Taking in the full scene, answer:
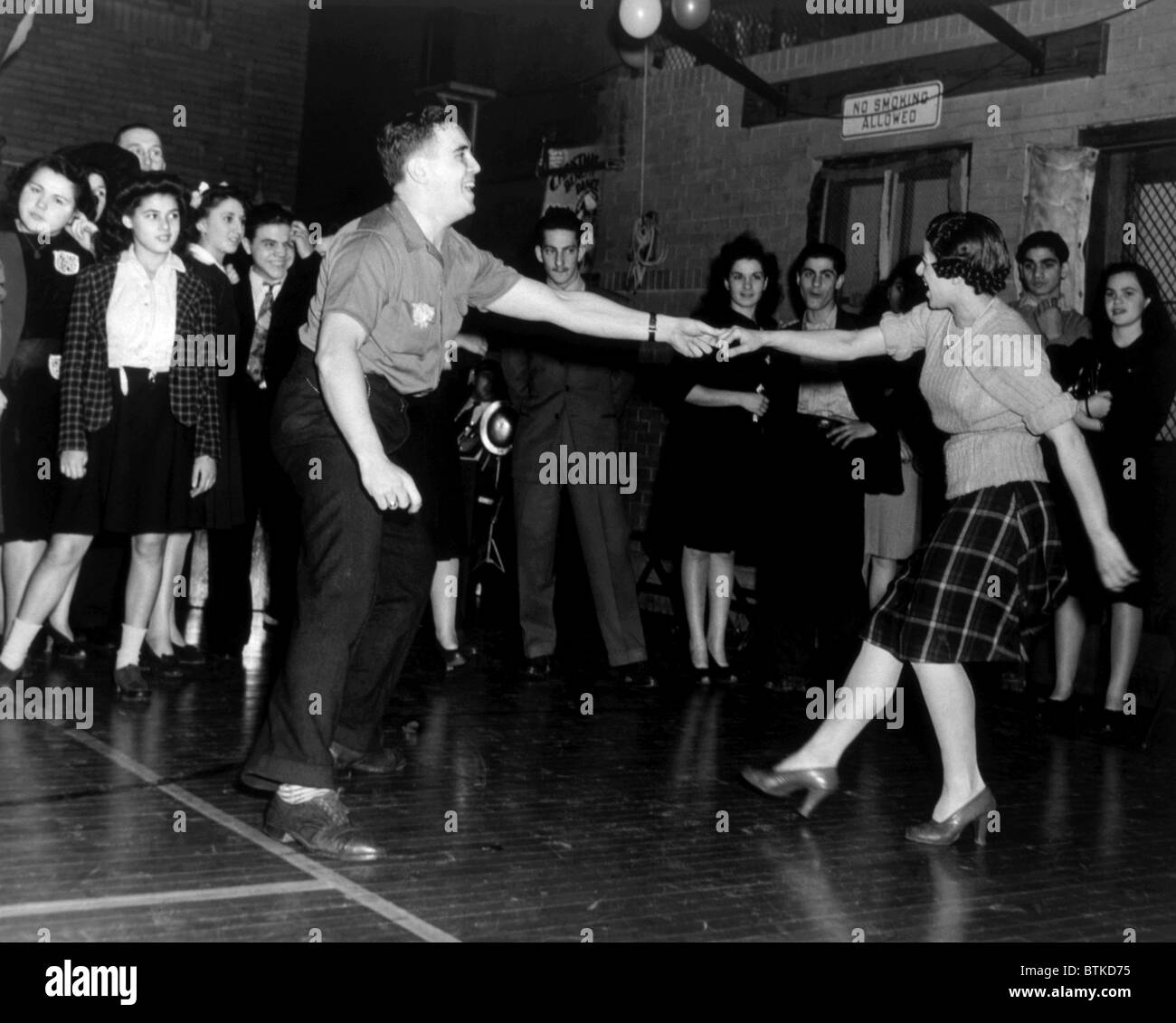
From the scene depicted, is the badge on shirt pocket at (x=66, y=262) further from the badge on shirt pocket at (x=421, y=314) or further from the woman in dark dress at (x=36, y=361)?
the badge on shirt pocket at (x=421, y=314)

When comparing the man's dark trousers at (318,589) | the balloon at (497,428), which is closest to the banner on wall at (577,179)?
the balloon at (497,428)

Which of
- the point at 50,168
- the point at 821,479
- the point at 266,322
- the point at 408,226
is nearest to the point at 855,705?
the point at 408,226

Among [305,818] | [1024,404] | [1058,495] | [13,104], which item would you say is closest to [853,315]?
[1058,495]

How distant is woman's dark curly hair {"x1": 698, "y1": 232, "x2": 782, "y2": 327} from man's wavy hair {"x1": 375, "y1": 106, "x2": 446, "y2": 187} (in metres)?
2.96

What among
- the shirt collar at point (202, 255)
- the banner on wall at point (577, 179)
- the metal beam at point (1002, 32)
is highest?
the metal beam at point (1002, 32)

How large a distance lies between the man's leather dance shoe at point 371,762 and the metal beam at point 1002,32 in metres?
4.89

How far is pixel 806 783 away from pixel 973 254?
1.62 metres

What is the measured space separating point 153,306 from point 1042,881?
12.5 feet

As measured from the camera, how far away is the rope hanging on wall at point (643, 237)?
10.2 m

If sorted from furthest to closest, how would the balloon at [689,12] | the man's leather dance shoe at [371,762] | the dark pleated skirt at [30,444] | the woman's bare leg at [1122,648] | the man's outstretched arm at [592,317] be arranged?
the balloon at [689,12] < the woman's bare leg at [1122,648] < the dark pleated skirt at [30,444] < the man's leather dance shoe at [371,762] < the man's outstretched arm at [592,317]

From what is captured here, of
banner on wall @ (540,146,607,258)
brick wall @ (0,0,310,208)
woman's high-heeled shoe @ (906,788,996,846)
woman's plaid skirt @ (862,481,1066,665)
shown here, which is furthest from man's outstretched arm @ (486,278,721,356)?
brick wall @ (0,0,310,208)

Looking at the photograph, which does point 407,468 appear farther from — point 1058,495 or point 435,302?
point 1058,495

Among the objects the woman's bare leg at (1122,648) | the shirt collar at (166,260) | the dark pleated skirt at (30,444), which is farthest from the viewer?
the woman's bare leg at (1122,648)

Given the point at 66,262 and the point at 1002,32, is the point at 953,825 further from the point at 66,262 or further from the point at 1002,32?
the point at 1002,32
